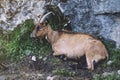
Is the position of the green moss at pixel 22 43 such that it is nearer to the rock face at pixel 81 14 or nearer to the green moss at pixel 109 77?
the rock face at pixel 81 14

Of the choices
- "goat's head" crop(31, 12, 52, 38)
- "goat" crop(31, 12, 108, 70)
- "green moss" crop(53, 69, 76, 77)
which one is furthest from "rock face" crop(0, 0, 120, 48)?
"green moss" crop(53, 69, 76, 77)

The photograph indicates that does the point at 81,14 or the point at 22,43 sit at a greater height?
the point at 81,14

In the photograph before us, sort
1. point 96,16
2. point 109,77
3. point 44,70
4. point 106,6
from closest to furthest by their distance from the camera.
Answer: point 109,77
point 44,70
point 106,6
point 96,16

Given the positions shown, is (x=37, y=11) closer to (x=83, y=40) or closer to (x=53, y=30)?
(x=53, y=30)

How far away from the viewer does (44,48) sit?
1212 cm

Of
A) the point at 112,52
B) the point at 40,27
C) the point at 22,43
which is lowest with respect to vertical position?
the point at 112,52

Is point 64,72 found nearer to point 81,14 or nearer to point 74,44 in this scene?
point 74,44

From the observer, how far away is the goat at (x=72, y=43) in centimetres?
1116

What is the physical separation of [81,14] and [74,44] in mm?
927

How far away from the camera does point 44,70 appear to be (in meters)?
11.3

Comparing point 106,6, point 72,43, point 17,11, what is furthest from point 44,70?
point 106,6

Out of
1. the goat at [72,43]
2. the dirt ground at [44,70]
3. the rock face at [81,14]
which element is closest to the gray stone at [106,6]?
the rock face at [81,14]

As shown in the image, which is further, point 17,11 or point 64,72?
point 17,11

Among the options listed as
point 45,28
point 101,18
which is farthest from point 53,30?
point 101,18
